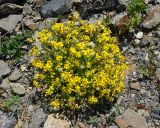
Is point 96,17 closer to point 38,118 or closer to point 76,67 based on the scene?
point 76,67

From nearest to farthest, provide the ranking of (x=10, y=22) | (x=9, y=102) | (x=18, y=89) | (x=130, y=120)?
(x=130, y=120) → (x=9, y=102) → (x=18, y=89) → (x=10, y=22)

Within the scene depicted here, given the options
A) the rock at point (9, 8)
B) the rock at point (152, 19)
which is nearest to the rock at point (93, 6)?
the rock at point (152, 19)

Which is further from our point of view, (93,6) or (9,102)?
(93,6)

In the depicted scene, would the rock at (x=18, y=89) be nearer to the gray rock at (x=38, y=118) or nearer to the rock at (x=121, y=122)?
the gray rock at (x=38, y=118)

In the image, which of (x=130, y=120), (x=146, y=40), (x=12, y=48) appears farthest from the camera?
(x=12, y=48)

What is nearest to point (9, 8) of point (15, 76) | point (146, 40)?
point (15, 76)

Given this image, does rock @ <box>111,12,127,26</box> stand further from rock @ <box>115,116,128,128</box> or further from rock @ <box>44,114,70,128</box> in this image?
rock @ <box>44,114,70,128</box>

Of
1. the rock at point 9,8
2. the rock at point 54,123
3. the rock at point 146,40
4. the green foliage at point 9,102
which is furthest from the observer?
the rock at point 9,8

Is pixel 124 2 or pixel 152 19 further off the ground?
pixel 124 2
